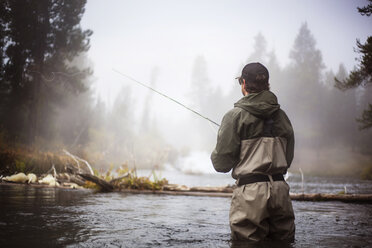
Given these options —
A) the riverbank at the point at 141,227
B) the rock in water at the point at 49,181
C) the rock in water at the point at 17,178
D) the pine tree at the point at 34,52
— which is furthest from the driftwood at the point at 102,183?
the pine tree at the point at 34,52

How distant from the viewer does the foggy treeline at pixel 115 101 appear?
19281mm

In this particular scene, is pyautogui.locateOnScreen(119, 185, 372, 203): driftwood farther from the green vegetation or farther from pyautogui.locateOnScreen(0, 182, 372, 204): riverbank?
the green vegetation

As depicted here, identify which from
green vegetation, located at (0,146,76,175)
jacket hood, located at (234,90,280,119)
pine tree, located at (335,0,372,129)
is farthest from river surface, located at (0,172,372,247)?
pine tree, located at (335,0,372,129)

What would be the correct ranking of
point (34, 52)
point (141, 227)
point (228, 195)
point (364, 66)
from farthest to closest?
point (34, 52) → point (364, 66) → point (228, 195) → point (141, 227)

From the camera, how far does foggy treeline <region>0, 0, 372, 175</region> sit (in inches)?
759

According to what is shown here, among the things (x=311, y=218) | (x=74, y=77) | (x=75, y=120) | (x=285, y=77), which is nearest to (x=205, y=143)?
(x=285, y=77)

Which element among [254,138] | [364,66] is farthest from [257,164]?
[364,66]

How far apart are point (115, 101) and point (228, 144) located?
62403mm

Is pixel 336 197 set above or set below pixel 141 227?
below

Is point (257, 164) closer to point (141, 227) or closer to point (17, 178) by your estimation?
point (141, 227)

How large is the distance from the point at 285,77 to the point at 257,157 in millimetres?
52071

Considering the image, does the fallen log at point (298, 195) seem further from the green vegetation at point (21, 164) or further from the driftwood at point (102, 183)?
the green vegetation at point (21, 164)

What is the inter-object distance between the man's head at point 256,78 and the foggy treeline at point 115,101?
5.87m

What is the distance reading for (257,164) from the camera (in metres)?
2.64
